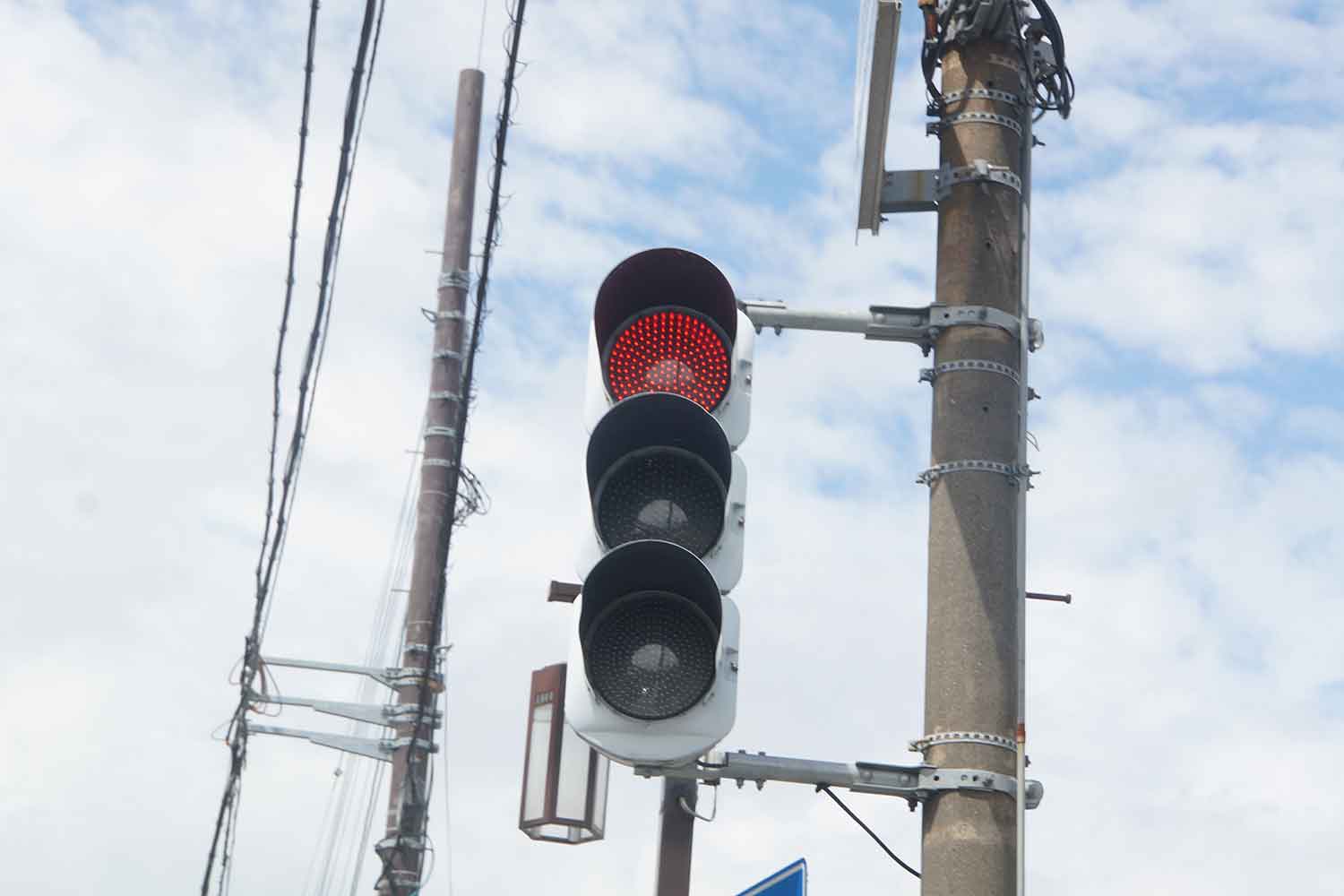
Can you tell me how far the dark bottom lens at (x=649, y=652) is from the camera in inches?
178

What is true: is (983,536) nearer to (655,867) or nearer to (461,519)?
(655,867)

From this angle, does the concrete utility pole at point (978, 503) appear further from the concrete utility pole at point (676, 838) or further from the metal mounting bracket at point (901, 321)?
the concrete utility pole at point (676, 838)

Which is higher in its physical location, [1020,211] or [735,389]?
[1020,211]

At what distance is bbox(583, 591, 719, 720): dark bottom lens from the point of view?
451 centimetres

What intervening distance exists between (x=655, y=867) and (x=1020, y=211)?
310 centimetres

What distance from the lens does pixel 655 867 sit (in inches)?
201

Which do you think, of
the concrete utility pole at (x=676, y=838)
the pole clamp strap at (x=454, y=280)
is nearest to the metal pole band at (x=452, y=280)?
the pole clamp strap at (x=454, y=280)

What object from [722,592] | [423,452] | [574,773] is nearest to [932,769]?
[574,773]

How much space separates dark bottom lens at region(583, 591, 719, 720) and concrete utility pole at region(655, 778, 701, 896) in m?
0.77

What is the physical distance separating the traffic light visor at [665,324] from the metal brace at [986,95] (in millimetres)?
2619

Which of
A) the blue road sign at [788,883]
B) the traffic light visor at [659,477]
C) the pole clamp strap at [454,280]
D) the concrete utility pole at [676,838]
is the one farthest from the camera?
the pole clamp strap at [454,280]

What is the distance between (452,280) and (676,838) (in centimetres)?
3044

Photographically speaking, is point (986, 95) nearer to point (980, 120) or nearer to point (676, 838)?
point (980, 120)

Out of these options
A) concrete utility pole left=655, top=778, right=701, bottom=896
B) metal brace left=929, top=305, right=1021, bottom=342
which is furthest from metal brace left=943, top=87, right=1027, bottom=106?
concrete utility pole left=655, top=778, right=701, bottom=896
